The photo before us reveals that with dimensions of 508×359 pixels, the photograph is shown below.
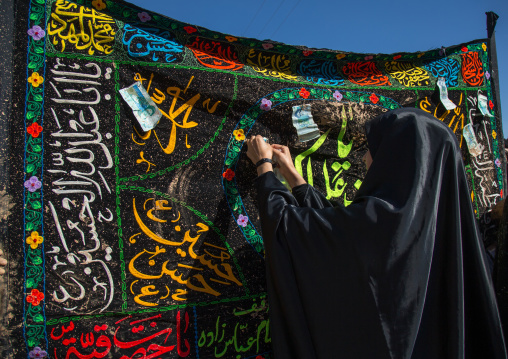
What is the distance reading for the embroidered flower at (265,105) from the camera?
1678 mm

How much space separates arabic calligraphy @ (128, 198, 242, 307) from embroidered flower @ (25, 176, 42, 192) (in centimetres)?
30

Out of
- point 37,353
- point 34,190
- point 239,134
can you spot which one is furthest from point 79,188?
point 239,134

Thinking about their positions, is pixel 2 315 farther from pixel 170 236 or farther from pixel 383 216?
pixel 383 216

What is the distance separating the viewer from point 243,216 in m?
1.59

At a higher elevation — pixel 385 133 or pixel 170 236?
pixel 385 133

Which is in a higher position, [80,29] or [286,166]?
[80,29]

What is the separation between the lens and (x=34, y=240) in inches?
48.5

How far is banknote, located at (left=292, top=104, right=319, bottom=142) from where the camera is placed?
68.7 inches

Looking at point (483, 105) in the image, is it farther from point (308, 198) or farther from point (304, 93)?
point (308, 198)

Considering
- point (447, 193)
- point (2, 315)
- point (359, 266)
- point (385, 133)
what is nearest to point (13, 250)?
point (2, 315)

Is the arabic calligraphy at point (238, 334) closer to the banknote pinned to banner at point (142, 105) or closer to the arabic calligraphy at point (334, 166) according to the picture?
the arabic calligraphy at point (334, 166)

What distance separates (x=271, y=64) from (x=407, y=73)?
30.7 inches

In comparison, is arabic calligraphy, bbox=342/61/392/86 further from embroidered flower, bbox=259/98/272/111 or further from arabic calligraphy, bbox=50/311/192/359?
arabic calligraphy, bbox=50/311/192/359

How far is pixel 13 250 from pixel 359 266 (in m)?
1.02
